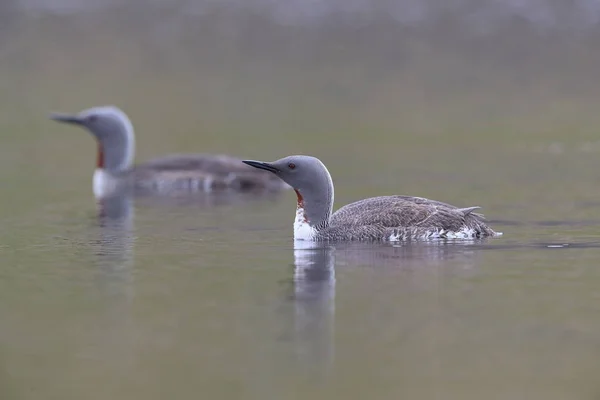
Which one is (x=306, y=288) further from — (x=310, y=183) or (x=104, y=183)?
(x=104, y=183)

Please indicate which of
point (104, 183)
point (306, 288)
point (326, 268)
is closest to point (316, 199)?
point (326, 268)

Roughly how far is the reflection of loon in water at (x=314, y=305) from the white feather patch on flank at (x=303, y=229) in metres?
0.06

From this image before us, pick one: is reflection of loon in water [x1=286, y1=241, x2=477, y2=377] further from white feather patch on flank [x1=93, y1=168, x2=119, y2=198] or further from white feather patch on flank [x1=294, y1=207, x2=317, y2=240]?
white feather patch on flank [x1=93, y1=168, x2=119, y2=198]

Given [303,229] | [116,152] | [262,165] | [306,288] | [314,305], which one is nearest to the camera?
[314,305]

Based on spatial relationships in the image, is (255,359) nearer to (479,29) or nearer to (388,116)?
(388,116)

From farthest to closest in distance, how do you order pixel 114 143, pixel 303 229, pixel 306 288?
pixel 114 143 < pixel 303 229 < pixel 306 288

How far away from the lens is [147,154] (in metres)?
23.7

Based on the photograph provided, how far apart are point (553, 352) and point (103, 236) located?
5.75m

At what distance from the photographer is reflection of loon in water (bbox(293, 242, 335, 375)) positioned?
26.3 ft

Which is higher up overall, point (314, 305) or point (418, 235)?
point (418, 235)

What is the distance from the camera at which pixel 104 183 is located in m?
18.4

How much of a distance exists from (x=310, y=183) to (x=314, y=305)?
273 cm

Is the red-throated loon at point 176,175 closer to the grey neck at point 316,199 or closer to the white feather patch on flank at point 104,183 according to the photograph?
the white feather patch on flank at point 104,183

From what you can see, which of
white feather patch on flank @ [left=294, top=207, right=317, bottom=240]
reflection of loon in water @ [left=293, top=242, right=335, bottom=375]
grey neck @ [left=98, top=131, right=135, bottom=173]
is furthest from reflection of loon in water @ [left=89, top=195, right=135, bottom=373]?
grey neck @ [left=98, top=131, right=135, bottom=173]
